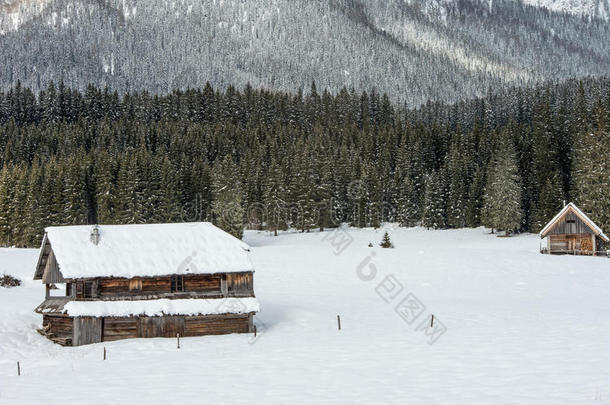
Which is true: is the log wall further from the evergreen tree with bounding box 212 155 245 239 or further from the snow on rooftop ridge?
the evergreen tree with bounding box 212 155 245 239

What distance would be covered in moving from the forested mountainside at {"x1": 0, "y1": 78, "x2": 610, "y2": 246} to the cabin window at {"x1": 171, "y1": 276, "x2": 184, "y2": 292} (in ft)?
138

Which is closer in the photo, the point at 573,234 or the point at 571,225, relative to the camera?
the point at 571,225

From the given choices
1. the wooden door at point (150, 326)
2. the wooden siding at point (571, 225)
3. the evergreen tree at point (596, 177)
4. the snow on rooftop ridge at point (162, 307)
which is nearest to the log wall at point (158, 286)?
the snow on rooftop ridge at point (162, 307)

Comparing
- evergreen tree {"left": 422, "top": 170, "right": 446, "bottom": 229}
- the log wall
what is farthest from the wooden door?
evergreen tree {"left": 422, "top": 170, "right": 446, "bottom": 229}

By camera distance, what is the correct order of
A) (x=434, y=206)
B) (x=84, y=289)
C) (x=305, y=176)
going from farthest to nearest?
(x=305, y=176) → (x=434, y=206) → (x=84, y=289)

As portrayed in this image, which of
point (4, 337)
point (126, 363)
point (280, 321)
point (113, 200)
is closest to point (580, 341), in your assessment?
point (280, 321)

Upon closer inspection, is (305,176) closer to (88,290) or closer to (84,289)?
(88,290)

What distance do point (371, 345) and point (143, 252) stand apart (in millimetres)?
14836

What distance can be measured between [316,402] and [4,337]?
23.0m

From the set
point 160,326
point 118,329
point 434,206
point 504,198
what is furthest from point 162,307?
point 434,206

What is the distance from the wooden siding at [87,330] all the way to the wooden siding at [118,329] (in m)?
0.33

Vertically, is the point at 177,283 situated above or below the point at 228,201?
below

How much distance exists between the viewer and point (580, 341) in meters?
26.1

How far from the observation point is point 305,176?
3716 inches
